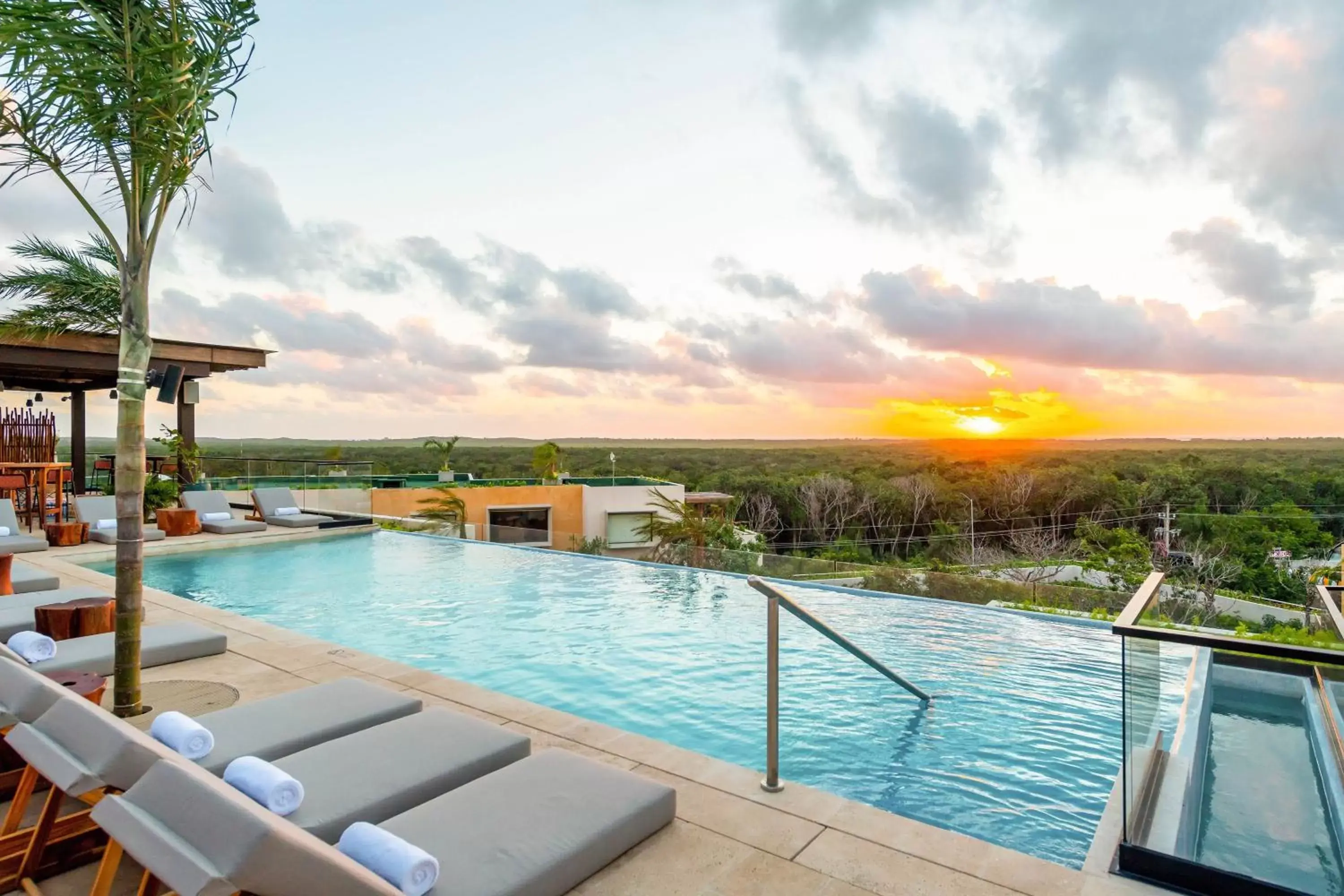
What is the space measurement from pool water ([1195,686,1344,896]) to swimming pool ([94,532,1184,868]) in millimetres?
304

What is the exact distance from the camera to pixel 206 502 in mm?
13695

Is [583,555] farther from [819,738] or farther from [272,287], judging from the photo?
[272,287]

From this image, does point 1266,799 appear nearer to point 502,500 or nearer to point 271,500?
point 271,500

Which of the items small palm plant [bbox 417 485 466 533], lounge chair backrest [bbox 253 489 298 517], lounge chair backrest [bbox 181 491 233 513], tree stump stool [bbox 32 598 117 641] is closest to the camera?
→ tree stump stool [bbox 32 598 117 641]

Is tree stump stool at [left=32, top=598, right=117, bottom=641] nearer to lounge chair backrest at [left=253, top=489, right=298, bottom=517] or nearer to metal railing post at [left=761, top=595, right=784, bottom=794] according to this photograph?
metal railing post at [left=761, top=595, right=784, bottom=794]

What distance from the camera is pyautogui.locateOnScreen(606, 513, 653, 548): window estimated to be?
29.3 m

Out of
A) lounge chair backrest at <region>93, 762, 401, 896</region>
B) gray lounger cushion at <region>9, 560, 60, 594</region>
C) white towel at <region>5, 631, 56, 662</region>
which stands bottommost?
gray lounger cushion at <region>9, 560, 60, 594</region>

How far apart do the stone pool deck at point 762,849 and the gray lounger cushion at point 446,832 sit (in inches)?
6.4

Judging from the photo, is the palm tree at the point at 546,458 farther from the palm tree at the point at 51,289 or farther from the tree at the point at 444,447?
the palm tree at the point at 51,289

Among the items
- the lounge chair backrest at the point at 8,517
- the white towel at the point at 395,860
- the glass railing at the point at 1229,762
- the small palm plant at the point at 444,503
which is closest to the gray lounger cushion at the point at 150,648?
the white towel at the point at 395,860

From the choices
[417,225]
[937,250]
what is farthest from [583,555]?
[937,250]

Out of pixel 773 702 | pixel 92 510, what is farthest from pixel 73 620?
pixel 92 510

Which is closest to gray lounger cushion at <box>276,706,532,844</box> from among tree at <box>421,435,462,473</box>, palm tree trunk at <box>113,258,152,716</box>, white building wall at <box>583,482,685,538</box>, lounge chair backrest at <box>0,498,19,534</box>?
palm tree trunk at <box>113,258,152,716</box>

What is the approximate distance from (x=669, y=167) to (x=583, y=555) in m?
8.59
